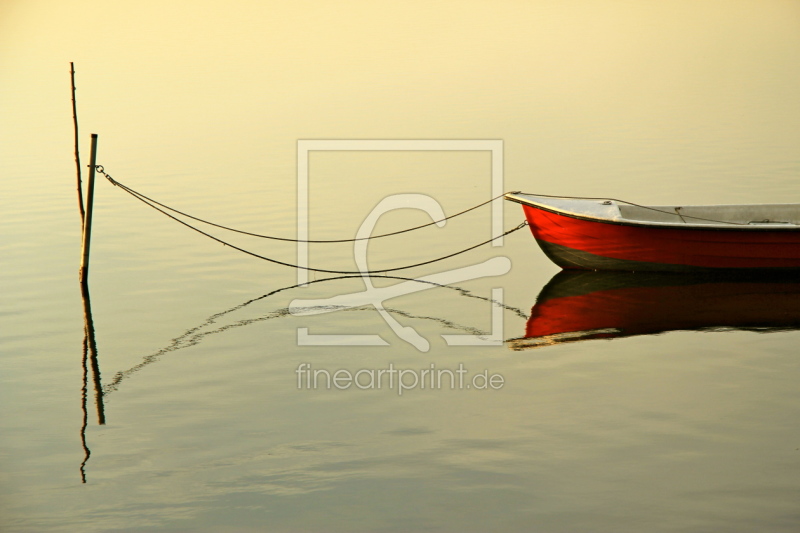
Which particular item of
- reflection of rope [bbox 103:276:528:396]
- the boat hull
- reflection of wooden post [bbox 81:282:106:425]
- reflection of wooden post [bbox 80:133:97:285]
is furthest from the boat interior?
reflection of wooden post [bbox 81:282:106:425]

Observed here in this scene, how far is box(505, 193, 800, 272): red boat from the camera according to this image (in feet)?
48.5

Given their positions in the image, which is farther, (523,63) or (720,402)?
(523,63)

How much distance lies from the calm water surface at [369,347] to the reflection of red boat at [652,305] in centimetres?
11

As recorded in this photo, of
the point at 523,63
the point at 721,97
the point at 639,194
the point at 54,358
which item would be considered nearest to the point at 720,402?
the point at 54,358

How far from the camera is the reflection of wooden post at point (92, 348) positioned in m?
10.8

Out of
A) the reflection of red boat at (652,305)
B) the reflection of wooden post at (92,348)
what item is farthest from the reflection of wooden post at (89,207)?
the reflection of red boat at (652,305)

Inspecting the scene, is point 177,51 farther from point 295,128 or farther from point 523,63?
point 295,128

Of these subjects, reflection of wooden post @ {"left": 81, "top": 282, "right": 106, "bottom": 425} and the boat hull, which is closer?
reflection of wooden post @ {"left": 81, "top": 282, "right": 106, "bottom": 425}

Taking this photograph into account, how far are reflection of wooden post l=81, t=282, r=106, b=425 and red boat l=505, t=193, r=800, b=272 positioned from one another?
22.8 ft

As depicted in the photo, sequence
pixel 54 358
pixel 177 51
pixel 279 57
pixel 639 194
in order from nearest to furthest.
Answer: pixel 54 358 < pixel 639 194 < pixel 279 57 < pixel 177 51

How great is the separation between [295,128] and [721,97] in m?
18.0

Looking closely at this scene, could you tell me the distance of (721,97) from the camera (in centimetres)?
3875

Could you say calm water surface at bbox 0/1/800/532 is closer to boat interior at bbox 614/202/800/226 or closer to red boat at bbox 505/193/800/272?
red boat at bbox 505/193/800/272

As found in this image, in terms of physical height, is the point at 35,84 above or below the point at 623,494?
above
